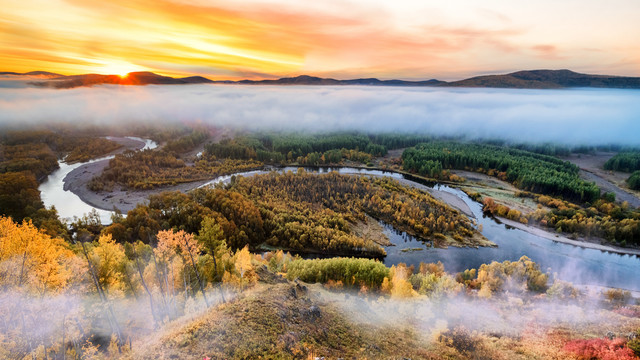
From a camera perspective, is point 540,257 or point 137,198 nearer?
point 540,257

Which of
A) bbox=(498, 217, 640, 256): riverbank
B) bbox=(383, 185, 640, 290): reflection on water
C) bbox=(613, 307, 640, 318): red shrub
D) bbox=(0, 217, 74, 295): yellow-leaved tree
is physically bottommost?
bbox=(383, 185, 640, 290): reflection on water

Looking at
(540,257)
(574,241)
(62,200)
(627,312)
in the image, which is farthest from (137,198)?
(574,241)

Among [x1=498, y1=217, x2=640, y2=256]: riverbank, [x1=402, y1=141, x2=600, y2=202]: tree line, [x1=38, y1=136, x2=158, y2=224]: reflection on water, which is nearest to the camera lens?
[x1=498, y1=217, x2=640, y2=256]: riverbank

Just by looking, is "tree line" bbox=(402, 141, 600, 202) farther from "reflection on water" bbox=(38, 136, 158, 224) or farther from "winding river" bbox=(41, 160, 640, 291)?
"reflection on water" bbox=(38, 136, 158, 224)

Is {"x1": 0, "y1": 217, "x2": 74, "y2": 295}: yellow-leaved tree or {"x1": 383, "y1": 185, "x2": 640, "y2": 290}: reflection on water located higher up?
{"x1": 0, "y1": 217, "x2": 74, "y2": 295}: yellow-leaved tree

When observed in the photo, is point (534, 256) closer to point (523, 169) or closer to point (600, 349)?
point (600, 349)

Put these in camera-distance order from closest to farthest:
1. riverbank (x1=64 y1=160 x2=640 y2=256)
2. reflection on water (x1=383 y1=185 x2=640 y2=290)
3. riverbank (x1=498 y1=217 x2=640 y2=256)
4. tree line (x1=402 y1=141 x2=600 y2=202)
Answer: reflection on water (x1=383 y1=185 x2=640 y2=290) < riverbank (x1=498 y1=217 x2=640 y2=256) < riverbank (x1=64 y1=160 x2=640 y2=256) < tree line (x1=402 y1=141 x2=600 y2=202)

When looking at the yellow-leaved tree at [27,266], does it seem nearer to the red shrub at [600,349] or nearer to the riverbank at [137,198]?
the red shrub at [600,349]

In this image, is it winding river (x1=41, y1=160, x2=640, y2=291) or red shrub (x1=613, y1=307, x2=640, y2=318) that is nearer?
red shrub (x1=613, y1=307, x2=640, y2=318)

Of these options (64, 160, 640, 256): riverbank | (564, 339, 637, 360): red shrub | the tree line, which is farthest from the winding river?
the tree line
